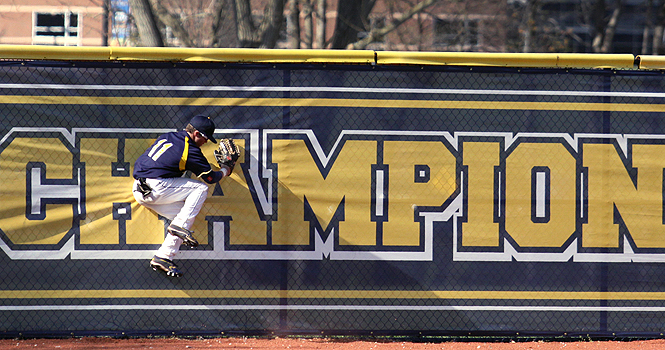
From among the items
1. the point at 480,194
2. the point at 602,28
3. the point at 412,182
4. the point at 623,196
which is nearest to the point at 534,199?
the point at 480,194

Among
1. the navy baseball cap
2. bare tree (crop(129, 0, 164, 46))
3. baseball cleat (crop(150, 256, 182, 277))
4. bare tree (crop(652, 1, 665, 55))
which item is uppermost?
bare tree (crop(652, 1, 665, 55))

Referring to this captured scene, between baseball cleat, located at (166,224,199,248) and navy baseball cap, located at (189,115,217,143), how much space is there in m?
0.78

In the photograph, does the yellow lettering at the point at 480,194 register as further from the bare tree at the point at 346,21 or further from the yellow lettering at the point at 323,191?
the bare tree at the point at 346,21

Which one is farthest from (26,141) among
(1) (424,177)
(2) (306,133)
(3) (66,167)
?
(1) (424,177)

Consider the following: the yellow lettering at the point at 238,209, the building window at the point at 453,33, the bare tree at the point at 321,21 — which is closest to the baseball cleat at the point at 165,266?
the yellow lettering at the point at 238,209

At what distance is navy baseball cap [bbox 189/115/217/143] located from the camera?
4.66 metres

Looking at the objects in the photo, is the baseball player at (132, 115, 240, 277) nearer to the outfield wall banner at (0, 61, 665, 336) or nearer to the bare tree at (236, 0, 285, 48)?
the outfield wall banner at (0, 61, 665, 336)

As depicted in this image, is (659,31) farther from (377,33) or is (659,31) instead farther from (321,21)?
(321,21)

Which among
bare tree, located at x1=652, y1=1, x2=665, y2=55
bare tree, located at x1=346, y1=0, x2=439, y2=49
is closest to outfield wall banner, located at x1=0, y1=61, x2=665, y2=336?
bare tree, located at x1=346, y1=0, x2=439, y2=49

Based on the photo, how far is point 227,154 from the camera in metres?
4.75

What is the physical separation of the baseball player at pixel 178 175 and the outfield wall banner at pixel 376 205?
0.19 meters

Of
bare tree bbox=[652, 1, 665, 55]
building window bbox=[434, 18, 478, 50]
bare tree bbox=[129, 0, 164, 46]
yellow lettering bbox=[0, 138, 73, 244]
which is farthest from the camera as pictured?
building window bbox=[434, 18, 478, 50]

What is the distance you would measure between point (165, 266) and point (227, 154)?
105 centimetres

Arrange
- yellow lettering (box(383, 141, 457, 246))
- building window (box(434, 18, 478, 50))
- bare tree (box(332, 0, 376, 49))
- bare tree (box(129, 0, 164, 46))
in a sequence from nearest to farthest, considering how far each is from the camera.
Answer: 1. yellow lettering (box(383, 141, 457, 246))
2. bare tree (box(129, 0, 164, 46))
3. bare tree (box(332, 0, 376, 49))
4. building window (box(434, 18, 478, 50))
